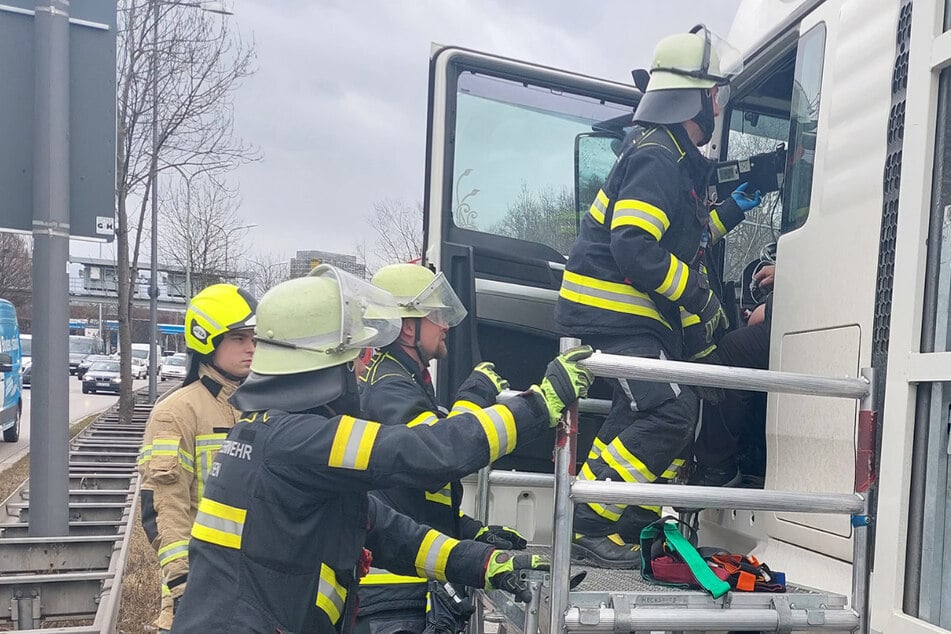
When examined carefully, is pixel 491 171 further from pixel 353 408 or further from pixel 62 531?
pixel 62 531

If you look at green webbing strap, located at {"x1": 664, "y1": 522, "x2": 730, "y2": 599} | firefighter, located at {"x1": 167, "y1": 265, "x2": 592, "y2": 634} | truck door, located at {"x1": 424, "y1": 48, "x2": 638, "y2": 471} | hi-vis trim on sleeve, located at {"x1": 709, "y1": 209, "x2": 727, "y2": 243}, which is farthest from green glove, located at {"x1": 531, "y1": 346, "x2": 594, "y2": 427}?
truck door, located at {"x1": 424, "y1": 48, "x2": 638, "y2": 471}

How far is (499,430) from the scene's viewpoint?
6.87 feet

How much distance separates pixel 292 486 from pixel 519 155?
6.49ft

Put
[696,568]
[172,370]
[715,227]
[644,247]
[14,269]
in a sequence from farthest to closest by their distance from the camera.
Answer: [172,370]
[14,269]
[715,227]
[644,247]
[696,568]

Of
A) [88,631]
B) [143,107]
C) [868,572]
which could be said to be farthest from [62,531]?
[143,107]

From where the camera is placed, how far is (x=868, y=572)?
1.94 meters

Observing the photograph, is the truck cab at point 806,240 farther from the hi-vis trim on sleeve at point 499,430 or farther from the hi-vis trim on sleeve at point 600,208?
the hi-vis trim on sleeve at point 499,430

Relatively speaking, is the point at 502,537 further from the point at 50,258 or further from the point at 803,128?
the point at 50,258

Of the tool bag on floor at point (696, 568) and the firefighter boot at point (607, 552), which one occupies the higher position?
the tool bag on floor at point (696, 568)

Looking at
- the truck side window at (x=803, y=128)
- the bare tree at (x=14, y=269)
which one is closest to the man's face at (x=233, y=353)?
the truck side window at (x=803, y=128)

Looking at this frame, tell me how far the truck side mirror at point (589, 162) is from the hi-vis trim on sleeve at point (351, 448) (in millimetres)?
1948

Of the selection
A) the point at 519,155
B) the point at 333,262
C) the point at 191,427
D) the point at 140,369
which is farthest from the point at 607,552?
the point at 140,369

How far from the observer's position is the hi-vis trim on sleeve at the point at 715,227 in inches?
118

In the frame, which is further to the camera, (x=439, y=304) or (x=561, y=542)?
(x=439, y=304)
